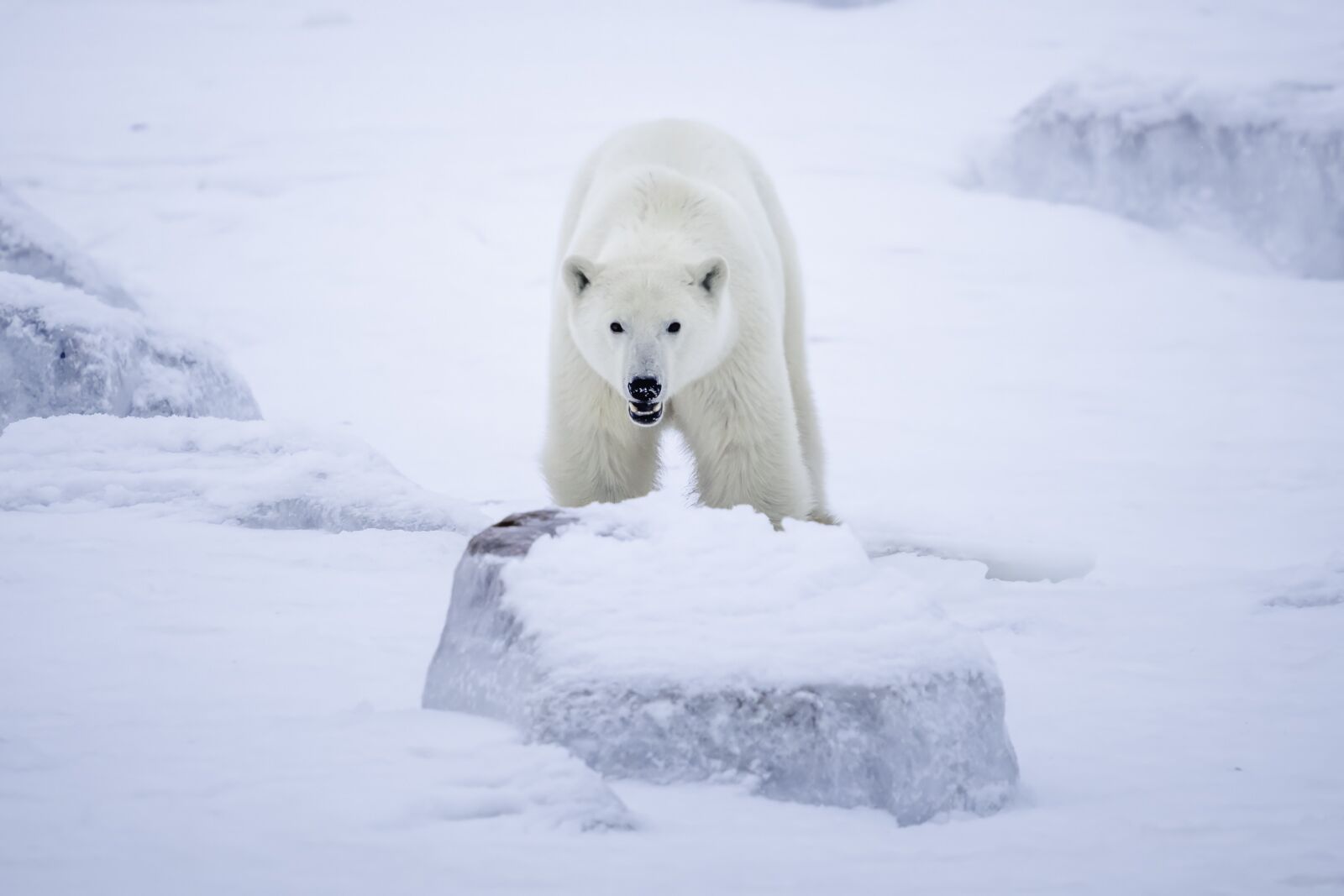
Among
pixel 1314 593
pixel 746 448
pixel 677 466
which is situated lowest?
pixel 1314 593

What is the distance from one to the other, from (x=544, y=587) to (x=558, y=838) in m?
0.59

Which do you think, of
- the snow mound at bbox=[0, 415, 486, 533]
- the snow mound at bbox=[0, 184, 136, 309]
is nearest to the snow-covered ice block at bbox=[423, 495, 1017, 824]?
the snow mound at bbox=[0, 415, 486, 533]

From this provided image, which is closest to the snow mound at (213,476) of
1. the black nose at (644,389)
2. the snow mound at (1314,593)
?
the black nose at (644,389)

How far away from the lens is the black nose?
3508 mm

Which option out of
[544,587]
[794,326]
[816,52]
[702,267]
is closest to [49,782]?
[544,587]

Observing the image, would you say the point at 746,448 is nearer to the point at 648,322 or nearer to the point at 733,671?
the point at 648,322

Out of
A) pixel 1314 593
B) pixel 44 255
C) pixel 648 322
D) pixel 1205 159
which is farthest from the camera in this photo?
pixel 1205 159

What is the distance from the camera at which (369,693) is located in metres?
2.71

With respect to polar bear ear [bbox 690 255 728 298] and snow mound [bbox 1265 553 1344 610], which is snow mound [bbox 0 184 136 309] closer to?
polar bear ear [bbox 690 255 728 298]

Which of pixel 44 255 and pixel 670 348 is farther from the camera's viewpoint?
pixel 44 255

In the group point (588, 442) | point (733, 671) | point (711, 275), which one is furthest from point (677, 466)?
point (733, 671)

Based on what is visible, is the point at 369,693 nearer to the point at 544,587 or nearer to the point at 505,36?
the point at 544,587

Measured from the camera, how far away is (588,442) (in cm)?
410

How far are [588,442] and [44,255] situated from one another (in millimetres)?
3628
